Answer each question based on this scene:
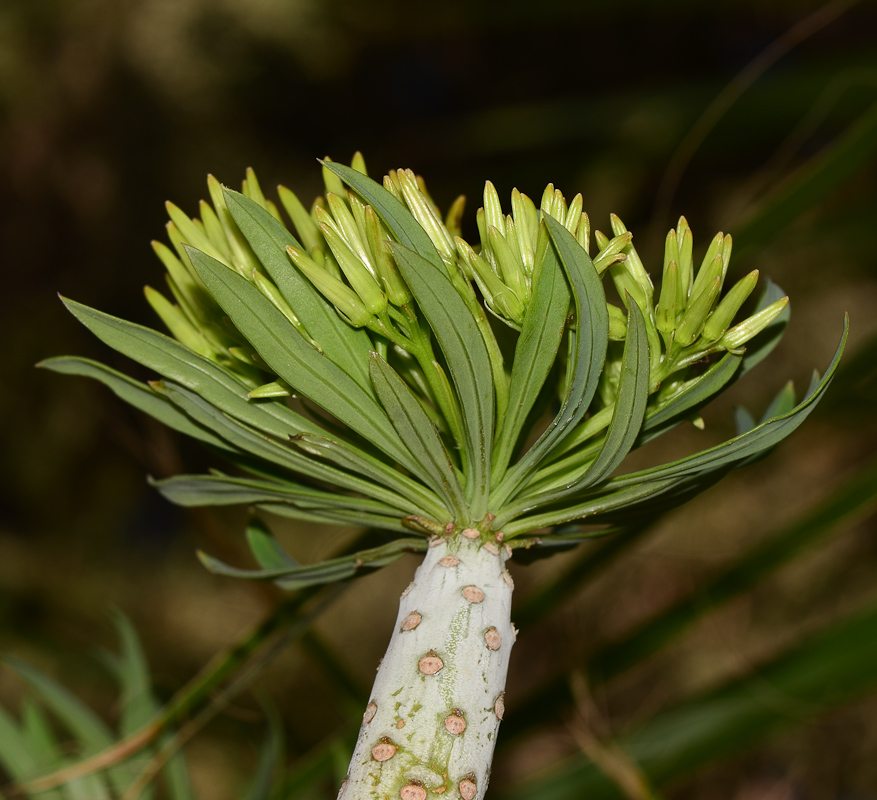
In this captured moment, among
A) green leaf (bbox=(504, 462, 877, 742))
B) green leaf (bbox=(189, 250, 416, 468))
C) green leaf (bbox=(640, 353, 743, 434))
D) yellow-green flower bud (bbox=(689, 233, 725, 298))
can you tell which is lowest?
green leaf (bbox=(189, 250, 416, 468))

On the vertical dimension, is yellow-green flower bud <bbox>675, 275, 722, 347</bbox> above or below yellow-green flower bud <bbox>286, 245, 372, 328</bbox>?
above

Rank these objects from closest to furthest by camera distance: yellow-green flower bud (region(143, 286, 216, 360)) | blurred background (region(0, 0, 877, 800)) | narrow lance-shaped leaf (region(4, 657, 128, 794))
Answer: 1. yellow-green flower bud (region(143, 286, 216, 360))
2. narrow lance-shaped leaf (region(4, 657, 128, 794))
3. blurred background (region(0, 0, 877, 800))

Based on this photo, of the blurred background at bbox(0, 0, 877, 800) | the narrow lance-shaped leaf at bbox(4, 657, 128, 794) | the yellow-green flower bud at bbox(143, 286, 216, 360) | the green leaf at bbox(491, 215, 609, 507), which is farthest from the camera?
Result: the blurred background at bbox(0, 0, 877, 800)

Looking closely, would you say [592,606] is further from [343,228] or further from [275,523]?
[343,228]

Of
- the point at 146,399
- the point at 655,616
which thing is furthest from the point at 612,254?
the point at 655,616

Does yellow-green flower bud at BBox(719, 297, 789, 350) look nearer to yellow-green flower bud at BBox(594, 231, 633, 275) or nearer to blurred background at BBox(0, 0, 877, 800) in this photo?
yellow-green flower bud at BBox(594, 231, 633, 275)

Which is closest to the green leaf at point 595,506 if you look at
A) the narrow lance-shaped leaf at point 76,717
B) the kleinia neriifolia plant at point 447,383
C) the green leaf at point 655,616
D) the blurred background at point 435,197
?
the kleinia neriifolia plant at point 447,383

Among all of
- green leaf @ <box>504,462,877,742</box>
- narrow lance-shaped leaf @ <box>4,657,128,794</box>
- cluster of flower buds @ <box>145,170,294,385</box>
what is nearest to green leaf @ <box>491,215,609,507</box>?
cluster of flower buds @ <box>145,170,294,385</box>
